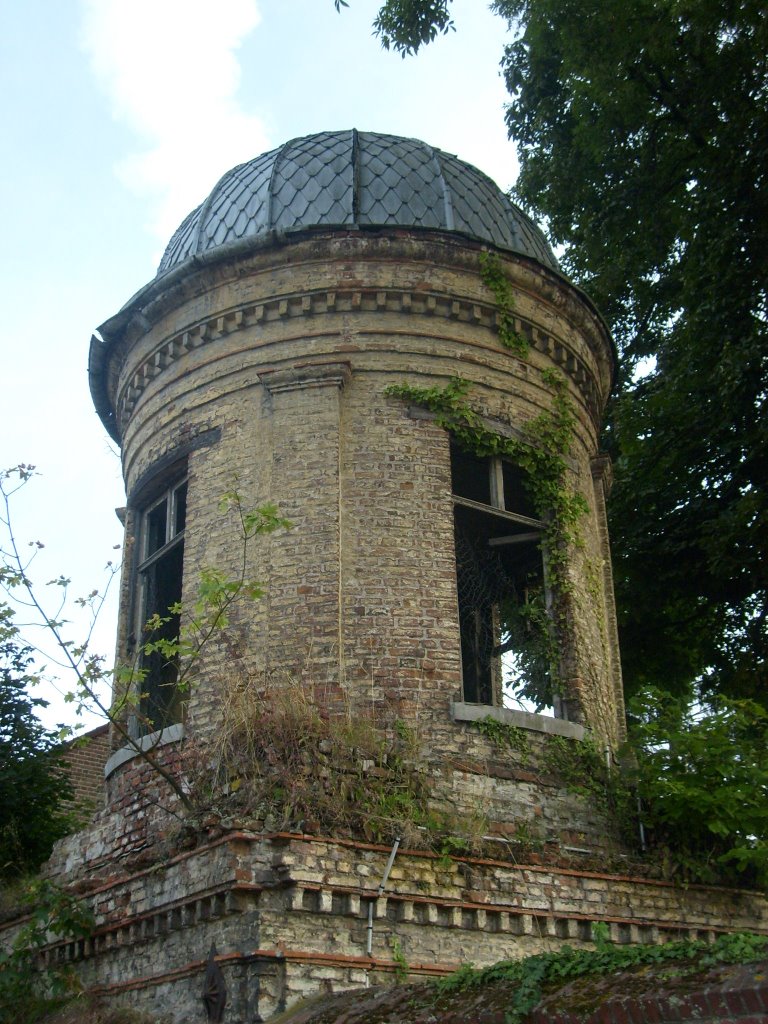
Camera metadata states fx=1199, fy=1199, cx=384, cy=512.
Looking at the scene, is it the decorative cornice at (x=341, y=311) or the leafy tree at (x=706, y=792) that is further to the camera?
the decorative cornice at (x=341, y=311)

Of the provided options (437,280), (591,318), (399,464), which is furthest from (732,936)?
(591,318)

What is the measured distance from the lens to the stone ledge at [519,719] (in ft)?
33.2

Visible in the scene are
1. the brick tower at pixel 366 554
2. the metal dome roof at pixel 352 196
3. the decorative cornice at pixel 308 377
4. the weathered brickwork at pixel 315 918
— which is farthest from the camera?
the metal dome roof at pixel 352 196

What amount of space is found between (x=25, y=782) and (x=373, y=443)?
20.9 ft

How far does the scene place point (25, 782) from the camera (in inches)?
556

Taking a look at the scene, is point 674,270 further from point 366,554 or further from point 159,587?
point 366,554

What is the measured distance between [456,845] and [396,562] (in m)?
2.67

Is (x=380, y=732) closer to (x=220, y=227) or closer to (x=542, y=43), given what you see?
(x=220, y=227)

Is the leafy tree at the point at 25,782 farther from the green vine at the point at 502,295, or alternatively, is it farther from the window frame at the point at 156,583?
the green vine at the point at 502,295

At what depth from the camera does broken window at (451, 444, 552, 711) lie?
37.9 ft

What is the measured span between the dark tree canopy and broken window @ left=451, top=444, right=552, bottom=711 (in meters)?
3.96

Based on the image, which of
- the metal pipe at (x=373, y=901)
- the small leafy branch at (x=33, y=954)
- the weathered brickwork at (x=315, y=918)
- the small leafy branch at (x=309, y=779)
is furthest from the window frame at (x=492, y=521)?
the small leafy branch at (x=33, y=954)

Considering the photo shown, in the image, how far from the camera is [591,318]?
42.7 ft

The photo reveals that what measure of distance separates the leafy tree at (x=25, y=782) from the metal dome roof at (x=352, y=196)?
5.66 metres
